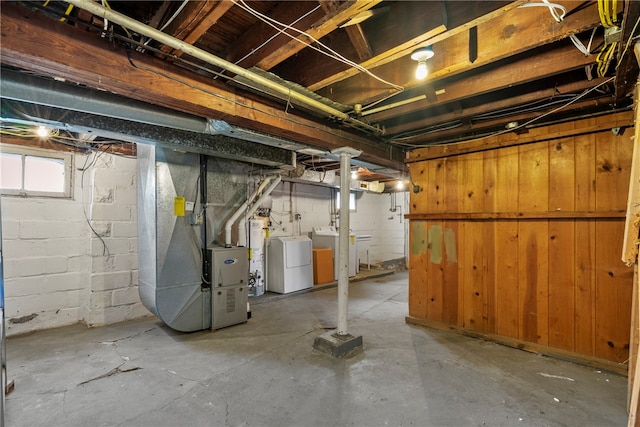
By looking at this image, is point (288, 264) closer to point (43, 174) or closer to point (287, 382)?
point (287, 382)

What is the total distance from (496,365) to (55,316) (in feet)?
14.3

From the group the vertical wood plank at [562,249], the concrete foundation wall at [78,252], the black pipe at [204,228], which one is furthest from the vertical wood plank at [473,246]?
the concrete foundation wall at [78,252]

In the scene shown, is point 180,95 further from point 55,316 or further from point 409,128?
point 55,316

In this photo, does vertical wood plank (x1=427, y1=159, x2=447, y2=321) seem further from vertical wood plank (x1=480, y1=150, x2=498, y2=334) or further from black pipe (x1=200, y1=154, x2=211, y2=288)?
black pipe (x1=200, y1=154, x2=211, y2=288)

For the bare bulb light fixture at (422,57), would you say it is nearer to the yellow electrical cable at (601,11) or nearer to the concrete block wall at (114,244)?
the yellow electrical cable at (601,11)

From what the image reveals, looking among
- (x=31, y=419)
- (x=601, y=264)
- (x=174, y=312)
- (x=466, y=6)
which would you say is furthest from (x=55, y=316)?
(x=601, y=264)

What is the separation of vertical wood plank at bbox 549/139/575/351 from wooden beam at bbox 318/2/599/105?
4.71ft

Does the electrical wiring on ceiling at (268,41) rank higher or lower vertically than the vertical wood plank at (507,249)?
higher

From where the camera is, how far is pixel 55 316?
3203 mm

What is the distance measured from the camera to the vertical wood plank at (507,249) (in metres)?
2.80

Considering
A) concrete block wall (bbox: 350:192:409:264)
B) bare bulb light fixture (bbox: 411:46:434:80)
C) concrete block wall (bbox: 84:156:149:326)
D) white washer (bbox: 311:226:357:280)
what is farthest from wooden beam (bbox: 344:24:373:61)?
concrete block wall (bbox: 350:192:409:264)

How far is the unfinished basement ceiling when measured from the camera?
1.32 metres

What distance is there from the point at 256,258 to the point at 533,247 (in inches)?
137

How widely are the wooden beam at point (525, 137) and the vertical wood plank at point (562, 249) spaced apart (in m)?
0.10
